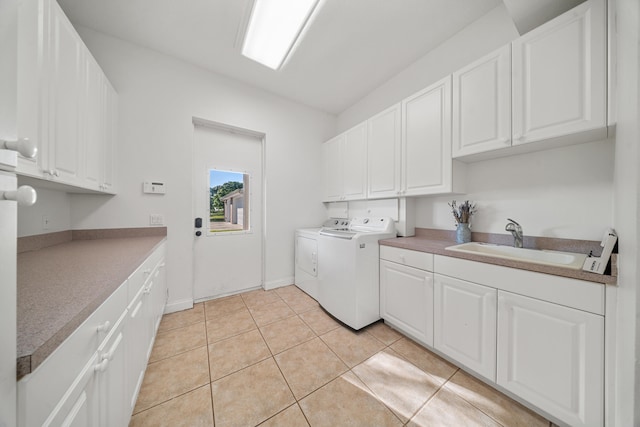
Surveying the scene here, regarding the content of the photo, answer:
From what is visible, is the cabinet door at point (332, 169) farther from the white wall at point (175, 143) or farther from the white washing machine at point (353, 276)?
the white washing machine at point (353, 276)

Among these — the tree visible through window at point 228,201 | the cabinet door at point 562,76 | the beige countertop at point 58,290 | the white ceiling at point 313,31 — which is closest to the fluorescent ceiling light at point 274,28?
the white ceiling at point 313,31

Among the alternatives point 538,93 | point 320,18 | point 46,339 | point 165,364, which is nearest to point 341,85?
point 320,18

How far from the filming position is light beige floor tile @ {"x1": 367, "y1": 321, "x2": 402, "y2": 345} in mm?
1782

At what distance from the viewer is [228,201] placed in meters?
2.74

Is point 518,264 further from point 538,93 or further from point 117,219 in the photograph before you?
point 117,219

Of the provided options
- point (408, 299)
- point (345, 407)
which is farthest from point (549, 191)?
point (345, 407)

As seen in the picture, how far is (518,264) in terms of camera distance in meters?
1.16

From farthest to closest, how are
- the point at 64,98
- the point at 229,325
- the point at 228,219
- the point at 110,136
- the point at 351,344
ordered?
the point at 228,219, the point at 229,325, the point at 110,136, the point at 351,344, the point at 64,98

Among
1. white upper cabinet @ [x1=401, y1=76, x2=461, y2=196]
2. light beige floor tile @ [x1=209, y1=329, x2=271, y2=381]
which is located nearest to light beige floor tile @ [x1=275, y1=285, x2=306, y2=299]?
light beige floor tile @ [x1=209, y1=329, x2=271, y2=381]

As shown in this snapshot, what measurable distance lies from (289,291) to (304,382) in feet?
4.75

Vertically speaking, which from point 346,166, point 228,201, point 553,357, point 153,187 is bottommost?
point 553,357

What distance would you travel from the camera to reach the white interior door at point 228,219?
249 cm

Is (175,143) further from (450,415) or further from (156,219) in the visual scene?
(450,415)

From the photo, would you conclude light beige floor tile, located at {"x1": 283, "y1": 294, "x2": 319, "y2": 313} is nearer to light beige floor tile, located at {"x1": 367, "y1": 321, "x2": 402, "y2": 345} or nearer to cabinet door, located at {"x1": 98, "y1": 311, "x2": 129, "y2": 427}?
light beige floor tile, located at {"x1": 367, "y1": 321, "x2": 402, "y2": 345}
